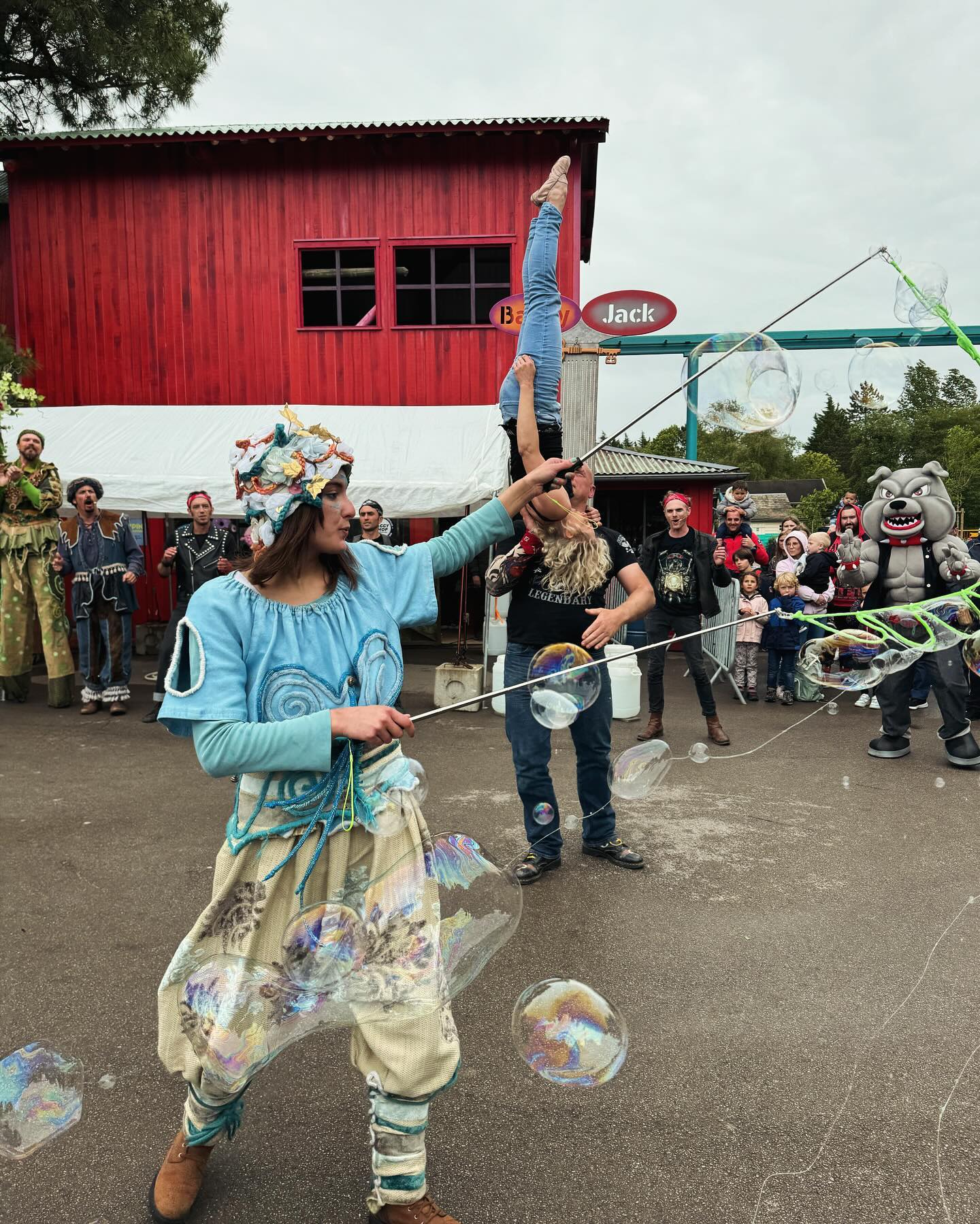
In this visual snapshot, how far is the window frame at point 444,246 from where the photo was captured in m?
12.9

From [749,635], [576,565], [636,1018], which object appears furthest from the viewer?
[749,635]

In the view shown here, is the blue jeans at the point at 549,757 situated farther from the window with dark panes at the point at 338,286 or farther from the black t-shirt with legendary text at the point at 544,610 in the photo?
the window with dark panes at the point at 338,286

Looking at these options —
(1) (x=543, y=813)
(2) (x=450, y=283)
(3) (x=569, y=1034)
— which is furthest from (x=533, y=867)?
(2) (x=450, y=283)

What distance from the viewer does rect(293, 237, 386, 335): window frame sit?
514 inches

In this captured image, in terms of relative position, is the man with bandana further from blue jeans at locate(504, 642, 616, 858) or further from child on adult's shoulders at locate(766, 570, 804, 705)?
child on adult's shoulders at locate(766, 570, 804, 705)

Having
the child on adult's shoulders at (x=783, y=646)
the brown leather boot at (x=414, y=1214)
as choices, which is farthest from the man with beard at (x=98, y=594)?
the brown leather boot at (x=414, y=1214)

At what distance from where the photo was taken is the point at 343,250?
520 inches

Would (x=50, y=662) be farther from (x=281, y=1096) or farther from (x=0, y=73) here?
(x=0, y=73)

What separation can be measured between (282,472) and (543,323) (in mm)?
1454

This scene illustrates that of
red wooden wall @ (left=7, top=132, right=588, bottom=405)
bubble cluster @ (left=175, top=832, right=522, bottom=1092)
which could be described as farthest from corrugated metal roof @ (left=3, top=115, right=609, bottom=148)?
bubble cluster @ (left=175, top=832, right=522, bottom=1092)

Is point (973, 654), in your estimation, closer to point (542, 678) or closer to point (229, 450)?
point (542, 678)

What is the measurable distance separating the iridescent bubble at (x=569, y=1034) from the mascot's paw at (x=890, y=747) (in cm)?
487

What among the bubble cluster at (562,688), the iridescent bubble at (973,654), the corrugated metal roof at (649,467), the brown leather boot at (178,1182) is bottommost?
the brown leather boot at (178,1182)

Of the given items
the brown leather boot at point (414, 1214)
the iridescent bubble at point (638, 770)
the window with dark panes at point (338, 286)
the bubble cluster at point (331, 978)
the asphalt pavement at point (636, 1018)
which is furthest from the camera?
the window with dark panes at point (338, 286)
